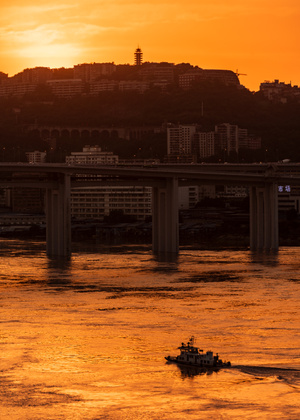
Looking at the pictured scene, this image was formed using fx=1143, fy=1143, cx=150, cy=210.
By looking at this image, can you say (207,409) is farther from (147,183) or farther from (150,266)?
(147,183)

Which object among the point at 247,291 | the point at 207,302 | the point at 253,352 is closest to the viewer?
the point at 253,352

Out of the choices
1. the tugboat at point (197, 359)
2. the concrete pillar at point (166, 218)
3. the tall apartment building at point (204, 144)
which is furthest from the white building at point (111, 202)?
the tugboat at point (197, 359)

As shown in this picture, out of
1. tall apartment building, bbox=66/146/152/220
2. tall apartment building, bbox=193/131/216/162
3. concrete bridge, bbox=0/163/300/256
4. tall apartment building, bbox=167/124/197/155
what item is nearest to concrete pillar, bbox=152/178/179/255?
concrete bridge, bbox=0/163/300/256

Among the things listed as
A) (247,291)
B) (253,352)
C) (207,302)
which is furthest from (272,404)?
(247,291)

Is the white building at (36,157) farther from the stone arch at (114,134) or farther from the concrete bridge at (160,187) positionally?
the concrete bridge at (160,187)

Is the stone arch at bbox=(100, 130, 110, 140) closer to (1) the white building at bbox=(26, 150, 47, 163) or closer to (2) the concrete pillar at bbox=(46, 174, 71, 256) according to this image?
(1) the white building at bbox=(26, 150, 47, 163)
